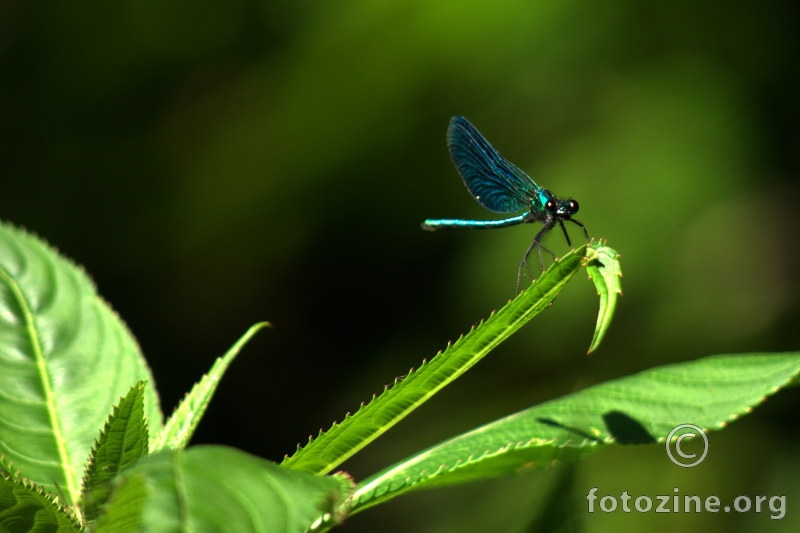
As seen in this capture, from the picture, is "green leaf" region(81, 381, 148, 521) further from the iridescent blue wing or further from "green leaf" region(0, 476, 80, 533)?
the iridescent blue wing

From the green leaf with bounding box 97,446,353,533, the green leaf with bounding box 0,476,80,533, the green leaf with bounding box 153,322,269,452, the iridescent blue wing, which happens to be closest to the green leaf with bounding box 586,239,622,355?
the green leaf with bounding box 97,446,353,533

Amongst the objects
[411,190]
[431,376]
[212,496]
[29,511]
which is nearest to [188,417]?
[29,511]

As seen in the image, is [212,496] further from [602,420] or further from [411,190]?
[411,190]

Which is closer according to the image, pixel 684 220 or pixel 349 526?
pixel 684 220

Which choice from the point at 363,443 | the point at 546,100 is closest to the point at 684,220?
the point at 546,100

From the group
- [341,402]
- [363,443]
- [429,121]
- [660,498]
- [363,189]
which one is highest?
[429,121]

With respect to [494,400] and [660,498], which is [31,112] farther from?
[660,498]
